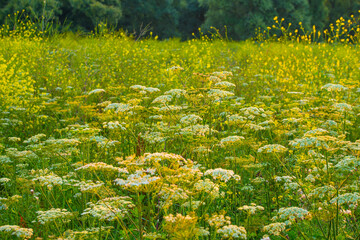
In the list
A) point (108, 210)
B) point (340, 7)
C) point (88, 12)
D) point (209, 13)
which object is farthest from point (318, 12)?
point (108, 210)

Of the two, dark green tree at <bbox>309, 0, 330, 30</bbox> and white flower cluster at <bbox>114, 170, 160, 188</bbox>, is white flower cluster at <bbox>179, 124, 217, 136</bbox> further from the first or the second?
dark green tree at <bbox>309, 0, 330, 30</bbox>

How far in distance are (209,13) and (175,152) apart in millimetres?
23548

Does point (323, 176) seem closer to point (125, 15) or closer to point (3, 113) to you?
point (3, 113)

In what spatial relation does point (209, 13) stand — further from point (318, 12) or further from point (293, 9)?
point (318, 12)

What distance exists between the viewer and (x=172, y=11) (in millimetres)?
29703

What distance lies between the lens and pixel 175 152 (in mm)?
4512

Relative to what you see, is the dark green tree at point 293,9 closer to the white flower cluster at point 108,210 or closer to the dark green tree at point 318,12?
the dark green tree at point 318,12

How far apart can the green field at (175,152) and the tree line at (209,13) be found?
38.5 feet

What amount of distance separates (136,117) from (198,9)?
3175 centimetres

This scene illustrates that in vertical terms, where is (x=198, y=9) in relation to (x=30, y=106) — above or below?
above

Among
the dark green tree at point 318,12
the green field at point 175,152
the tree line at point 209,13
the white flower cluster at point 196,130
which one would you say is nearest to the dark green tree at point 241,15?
the tree line at point 209,13

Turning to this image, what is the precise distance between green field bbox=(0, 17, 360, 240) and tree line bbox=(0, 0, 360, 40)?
1173 centimetres

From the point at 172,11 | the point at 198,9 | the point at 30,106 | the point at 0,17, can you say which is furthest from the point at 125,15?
the point at 30,106

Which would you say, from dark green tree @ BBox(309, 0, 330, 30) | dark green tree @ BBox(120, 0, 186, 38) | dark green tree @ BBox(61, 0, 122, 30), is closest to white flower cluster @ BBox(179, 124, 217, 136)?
dark green tree @ BBox(61, 0, 122, 30)
